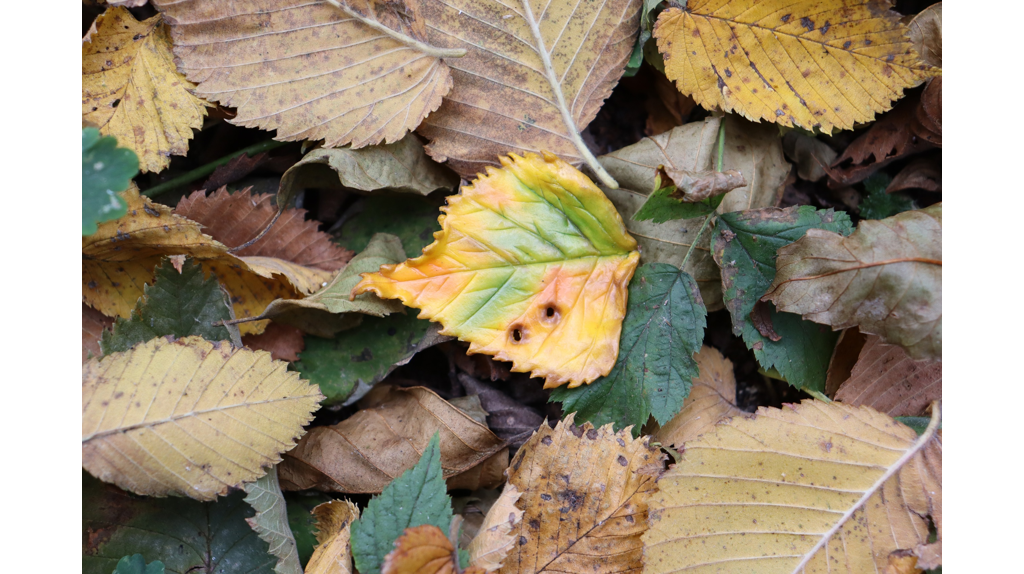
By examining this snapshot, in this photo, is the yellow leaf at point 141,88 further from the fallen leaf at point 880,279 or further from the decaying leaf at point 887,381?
the decaying leaf at point 887,381

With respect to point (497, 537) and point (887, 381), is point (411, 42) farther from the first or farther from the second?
point (887, 381)

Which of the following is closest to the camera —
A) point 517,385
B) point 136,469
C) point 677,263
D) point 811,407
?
point 136,469

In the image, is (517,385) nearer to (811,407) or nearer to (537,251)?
(537,251)

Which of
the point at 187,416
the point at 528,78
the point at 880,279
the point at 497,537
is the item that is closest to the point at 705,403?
the point at 880,279

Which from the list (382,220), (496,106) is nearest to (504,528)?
(382,220)

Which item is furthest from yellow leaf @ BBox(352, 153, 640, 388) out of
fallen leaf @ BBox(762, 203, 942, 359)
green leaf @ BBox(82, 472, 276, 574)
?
green leaf @ BBox(82, 472, 276, 574)

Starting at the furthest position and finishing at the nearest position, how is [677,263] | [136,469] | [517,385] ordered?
[517,385] < [677,263] < [136,469]
